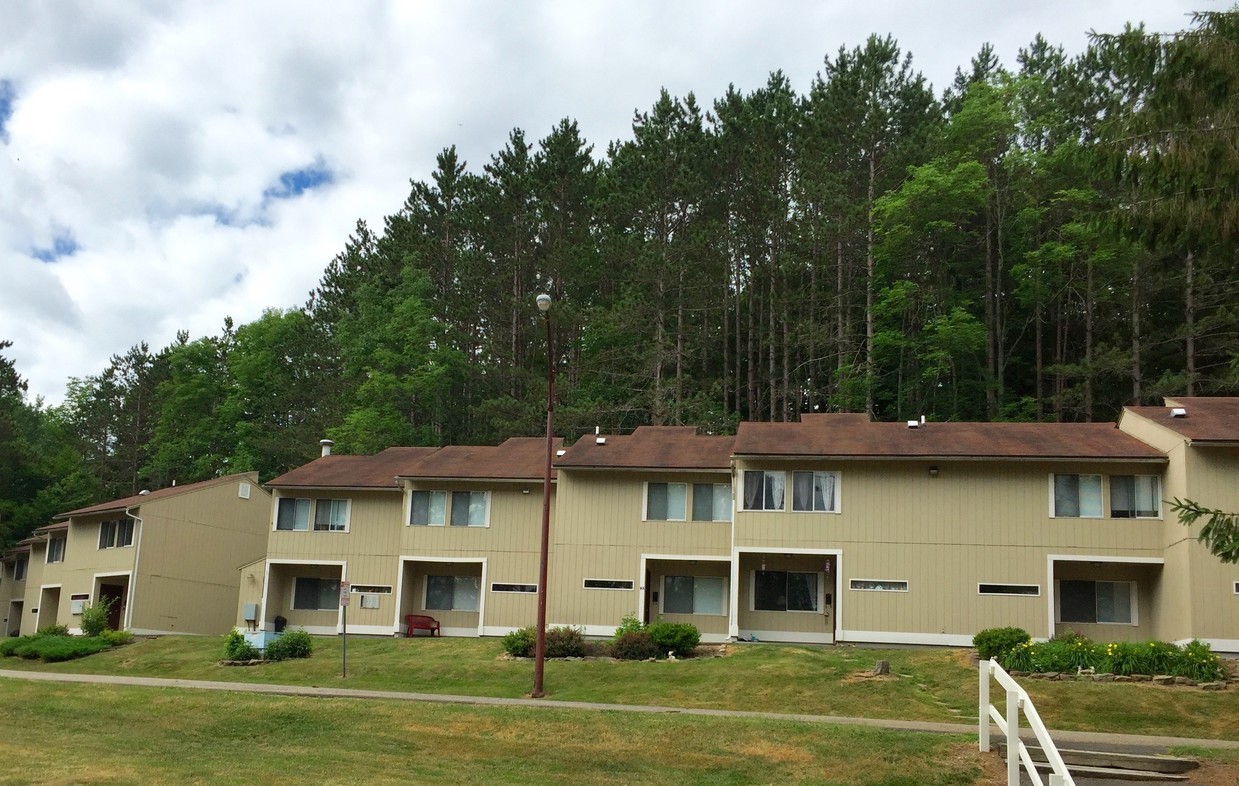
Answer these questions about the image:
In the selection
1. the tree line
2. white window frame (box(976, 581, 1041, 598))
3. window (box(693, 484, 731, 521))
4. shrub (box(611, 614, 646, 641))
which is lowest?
shrub (box(611, 614, 646, 641))

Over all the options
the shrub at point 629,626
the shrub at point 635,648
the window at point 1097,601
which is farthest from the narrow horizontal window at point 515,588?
the window at point 1097,601

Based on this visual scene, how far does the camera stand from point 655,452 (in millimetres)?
33375

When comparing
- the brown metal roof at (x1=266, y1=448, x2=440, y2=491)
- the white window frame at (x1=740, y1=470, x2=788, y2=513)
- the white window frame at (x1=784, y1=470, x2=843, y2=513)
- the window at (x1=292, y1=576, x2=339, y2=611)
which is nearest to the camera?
the white window frame at (x1=784, y1=470, x2=843, y2=513)

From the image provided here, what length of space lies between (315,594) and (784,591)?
16.0 metres

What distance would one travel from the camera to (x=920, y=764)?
13.5m

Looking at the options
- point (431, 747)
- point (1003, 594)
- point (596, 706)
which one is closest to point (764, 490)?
point (1003, 594)

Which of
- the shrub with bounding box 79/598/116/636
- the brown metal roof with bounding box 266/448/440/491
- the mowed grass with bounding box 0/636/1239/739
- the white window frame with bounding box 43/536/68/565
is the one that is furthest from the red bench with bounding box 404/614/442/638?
the white window frame with bounding box 43/536/68/565

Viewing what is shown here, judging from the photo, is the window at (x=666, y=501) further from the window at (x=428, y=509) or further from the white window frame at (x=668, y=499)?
the window at (x=428, y=509)

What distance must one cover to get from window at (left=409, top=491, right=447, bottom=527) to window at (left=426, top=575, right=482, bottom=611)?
6.76 feet

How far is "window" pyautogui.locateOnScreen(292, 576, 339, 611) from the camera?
121 ft

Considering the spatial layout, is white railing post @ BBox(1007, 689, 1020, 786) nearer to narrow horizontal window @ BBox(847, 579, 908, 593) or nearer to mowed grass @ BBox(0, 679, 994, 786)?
mowed grass @ BBox(0, 679, 994, 786)

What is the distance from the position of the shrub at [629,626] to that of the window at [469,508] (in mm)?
6135

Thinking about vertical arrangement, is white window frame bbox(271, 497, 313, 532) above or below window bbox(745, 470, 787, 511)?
below

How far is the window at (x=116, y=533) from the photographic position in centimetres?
3938
